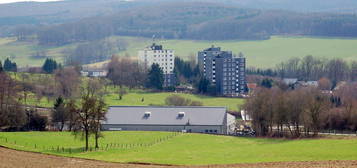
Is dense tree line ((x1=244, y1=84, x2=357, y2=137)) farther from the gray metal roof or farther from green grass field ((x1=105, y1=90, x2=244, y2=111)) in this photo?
green grass field ((x1=105, y1=90, x2=244, y2=111))

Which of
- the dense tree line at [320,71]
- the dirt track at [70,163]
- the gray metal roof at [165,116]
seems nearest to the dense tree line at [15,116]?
the gray metal roof at [165,116]

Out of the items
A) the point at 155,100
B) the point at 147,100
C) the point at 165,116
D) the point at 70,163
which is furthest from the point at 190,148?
the point at 155,100

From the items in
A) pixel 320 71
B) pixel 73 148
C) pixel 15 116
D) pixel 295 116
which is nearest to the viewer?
pixel 73 148

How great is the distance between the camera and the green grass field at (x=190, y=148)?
172 ft

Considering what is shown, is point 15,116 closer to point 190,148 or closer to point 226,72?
point 190,148

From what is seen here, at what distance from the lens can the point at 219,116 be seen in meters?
83.0

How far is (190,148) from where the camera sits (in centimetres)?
6144

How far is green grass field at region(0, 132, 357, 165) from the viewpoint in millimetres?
52438

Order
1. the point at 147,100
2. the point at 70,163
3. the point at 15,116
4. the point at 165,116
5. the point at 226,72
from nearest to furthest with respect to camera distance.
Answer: the point at 70,163 < the point at 15,116 < the point at 165,116 < the point at 147,100 < the point at 226,72

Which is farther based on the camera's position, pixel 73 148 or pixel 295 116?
pixel 295 116

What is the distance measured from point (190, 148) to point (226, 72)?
7661 cm

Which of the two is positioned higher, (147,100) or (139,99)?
(139,99)

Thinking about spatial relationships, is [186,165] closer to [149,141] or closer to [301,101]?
[149,141]

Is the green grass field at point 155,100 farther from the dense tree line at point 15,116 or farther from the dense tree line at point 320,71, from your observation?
the dense tree line at point 320,71
